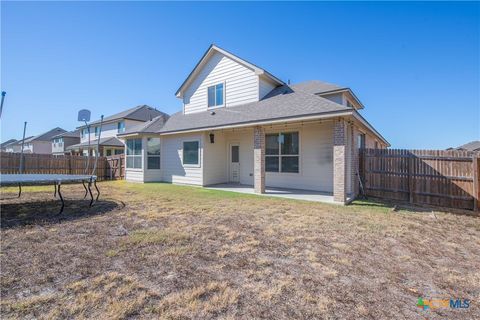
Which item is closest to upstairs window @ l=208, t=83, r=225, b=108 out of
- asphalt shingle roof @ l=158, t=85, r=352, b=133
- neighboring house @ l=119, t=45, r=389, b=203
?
neighboring house @ l=119, t=45, r=389, b=203

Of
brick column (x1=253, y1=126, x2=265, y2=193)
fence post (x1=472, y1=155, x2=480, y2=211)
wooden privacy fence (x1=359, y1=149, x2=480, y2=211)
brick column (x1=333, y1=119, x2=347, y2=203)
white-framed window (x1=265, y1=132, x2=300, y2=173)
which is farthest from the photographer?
white-framed window (x1=265, y1=132, x2=300, y2=173)

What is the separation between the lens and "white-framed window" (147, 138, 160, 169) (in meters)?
14.0

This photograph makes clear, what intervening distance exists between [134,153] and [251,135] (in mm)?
8340

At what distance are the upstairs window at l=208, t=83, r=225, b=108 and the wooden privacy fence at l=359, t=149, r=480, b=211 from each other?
8065 mm

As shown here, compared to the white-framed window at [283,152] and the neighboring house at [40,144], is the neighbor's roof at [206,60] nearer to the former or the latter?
the white-framed window at [283,152]

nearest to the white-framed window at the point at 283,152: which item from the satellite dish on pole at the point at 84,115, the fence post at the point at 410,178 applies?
the fence post at the point at 410,178

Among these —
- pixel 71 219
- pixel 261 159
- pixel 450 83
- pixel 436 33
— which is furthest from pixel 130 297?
pixel 450 83

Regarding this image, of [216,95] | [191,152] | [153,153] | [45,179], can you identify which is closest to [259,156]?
[191,152]

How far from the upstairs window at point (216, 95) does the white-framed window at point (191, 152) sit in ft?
9.11

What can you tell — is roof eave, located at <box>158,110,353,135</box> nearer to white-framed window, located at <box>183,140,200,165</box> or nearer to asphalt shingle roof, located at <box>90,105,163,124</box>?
white-framed window, located at <box>183,140,200,165</box>

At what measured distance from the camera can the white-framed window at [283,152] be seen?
409 inches

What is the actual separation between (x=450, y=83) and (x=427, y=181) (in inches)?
537

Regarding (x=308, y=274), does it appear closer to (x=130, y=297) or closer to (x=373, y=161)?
(x=130, y=297)

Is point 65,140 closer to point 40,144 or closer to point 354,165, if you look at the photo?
point 40,144
